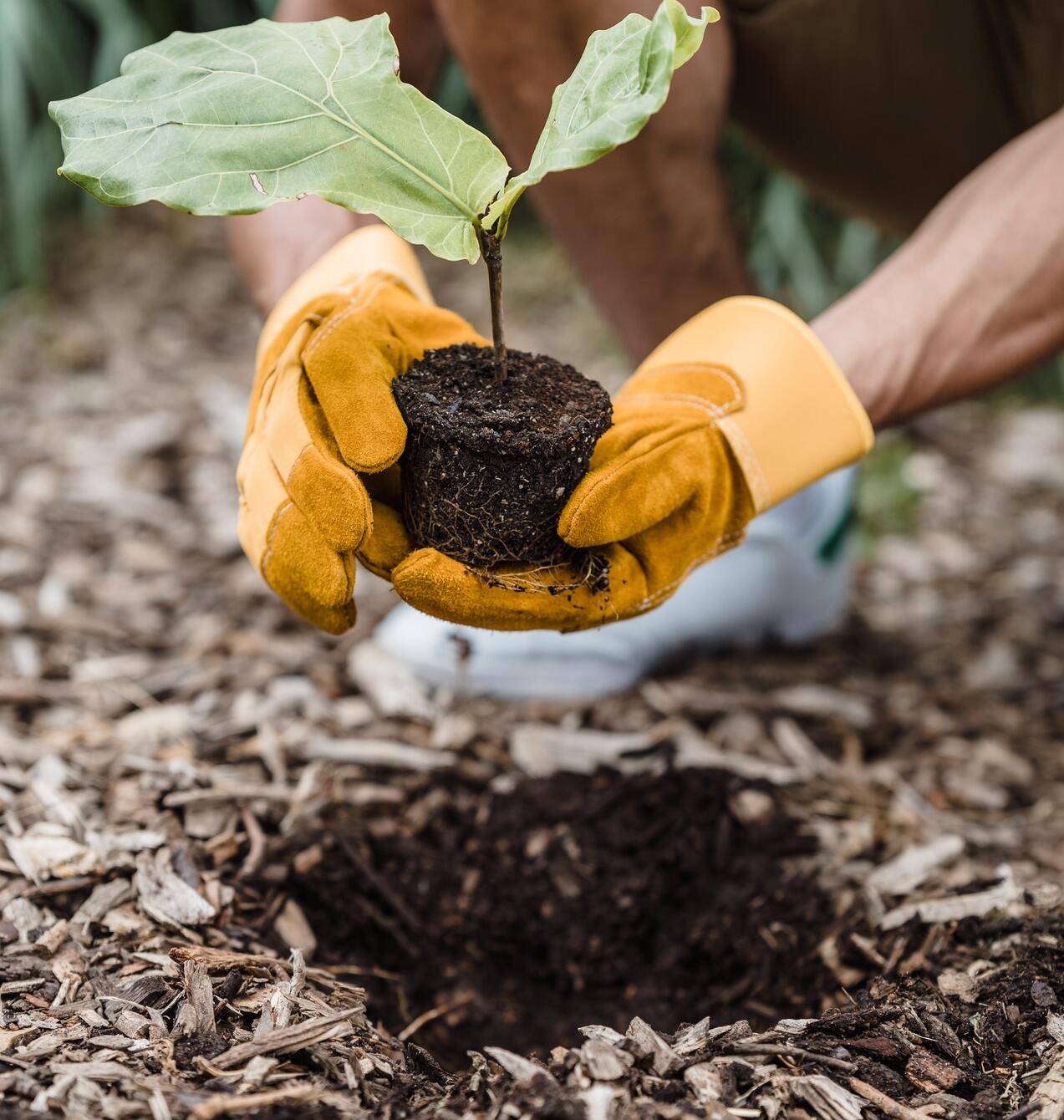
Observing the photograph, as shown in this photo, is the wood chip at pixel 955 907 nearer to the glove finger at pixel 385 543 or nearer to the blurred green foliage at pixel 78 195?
the glove finger at pixel 385 543

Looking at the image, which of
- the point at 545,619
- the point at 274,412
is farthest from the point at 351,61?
the point at 545,619

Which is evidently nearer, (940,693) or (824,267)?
(940,693)

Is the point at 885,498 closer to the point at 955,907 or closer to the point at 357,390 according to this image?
the point at 955,907

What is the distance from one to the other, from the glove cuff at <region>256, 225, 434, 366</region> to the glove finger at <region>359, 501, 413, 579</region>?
9.9 inches

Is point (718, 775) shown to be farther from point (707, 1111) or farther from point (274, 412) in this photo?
point (274, 412)

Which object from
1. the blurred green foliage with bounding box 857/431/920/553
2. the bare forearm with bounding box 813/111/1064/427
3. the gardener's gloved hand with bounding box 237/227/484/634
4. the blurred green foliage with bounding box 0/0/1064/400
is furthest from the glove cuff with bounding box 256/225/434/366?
the blurred green foliage with bounding box 0/0/1064/400

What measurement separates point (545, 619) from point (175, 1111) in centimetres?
54

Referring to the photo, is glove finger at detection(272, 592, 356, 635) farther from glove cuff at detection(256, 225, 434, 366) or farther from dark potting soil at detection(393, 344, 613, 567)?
glove cuff at detection(256, 225, 434, 366)

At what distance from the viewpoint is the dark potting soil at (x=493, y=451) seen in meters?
1.05

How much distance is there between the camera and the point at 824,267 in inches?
134

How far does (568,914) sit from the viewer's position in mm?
1371

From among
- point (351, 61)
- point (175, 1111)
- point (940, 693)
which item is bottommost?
point (940, 693)

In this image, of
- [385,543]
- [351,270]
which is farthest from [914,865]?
[351,270]

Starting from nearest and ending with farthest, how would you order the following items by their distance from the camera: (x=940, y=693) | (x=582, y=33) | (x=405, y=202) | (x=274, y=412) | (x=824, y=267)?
(x=405, y=202)
(x=274, y=412)
(x=582, y=33)
(x=940, y=693)
(x=824, y=267)
